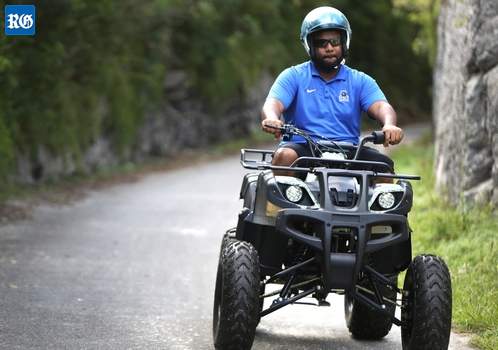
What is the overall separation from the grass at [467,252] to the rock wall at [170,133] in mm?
7441

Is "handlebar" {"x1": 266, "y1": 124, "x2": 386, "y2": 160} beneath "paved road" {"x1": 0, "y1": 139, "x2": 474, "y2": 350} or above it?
above

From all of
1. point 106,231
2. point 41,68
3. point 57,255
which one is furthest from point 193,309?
point 41,68

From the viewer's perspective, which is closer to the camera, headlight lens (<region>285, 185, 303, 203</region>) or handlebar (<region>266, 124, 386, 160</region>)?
headlight lens (<region>285, 185, 303, 203</region>)

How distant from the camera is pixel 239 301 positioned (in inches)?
244

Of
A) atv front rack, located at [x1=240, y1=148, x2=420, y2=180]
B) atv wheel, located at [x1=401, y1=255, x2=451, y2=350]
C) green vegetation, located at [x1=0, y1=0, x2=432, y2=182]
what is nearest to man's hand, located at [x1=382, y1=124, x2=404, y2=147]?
atv front rack, located at [x1=240, y1=148, x2=420, y2=180]

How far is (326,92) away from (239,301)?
5.81ft

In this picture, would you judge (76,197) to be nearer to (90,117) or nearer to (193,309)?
(90,117)

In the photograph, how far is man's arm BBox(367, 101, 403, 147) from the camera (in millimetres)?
6754

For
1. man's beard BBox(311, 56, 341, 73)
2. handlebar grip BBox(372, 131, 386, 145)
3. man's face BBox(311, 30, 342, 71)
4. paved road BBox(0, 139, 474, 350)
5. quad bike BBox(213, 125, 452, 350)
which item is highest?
man's face BBox(311, 30, 342, 71)

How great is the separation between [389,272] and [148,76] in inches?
659

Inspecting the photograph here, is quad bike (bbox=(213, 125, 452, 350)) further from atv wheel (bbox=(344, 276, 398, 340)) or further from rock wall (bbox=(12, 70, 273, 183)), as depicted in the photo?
rock wall (bbox=(12, 70, 273, 183))

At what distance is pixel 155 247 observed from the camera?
12.2 m

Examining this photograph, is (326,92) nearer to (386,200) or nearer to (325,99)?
(325,99)

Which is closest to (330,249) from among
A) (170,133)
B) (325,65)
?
(325,65)
